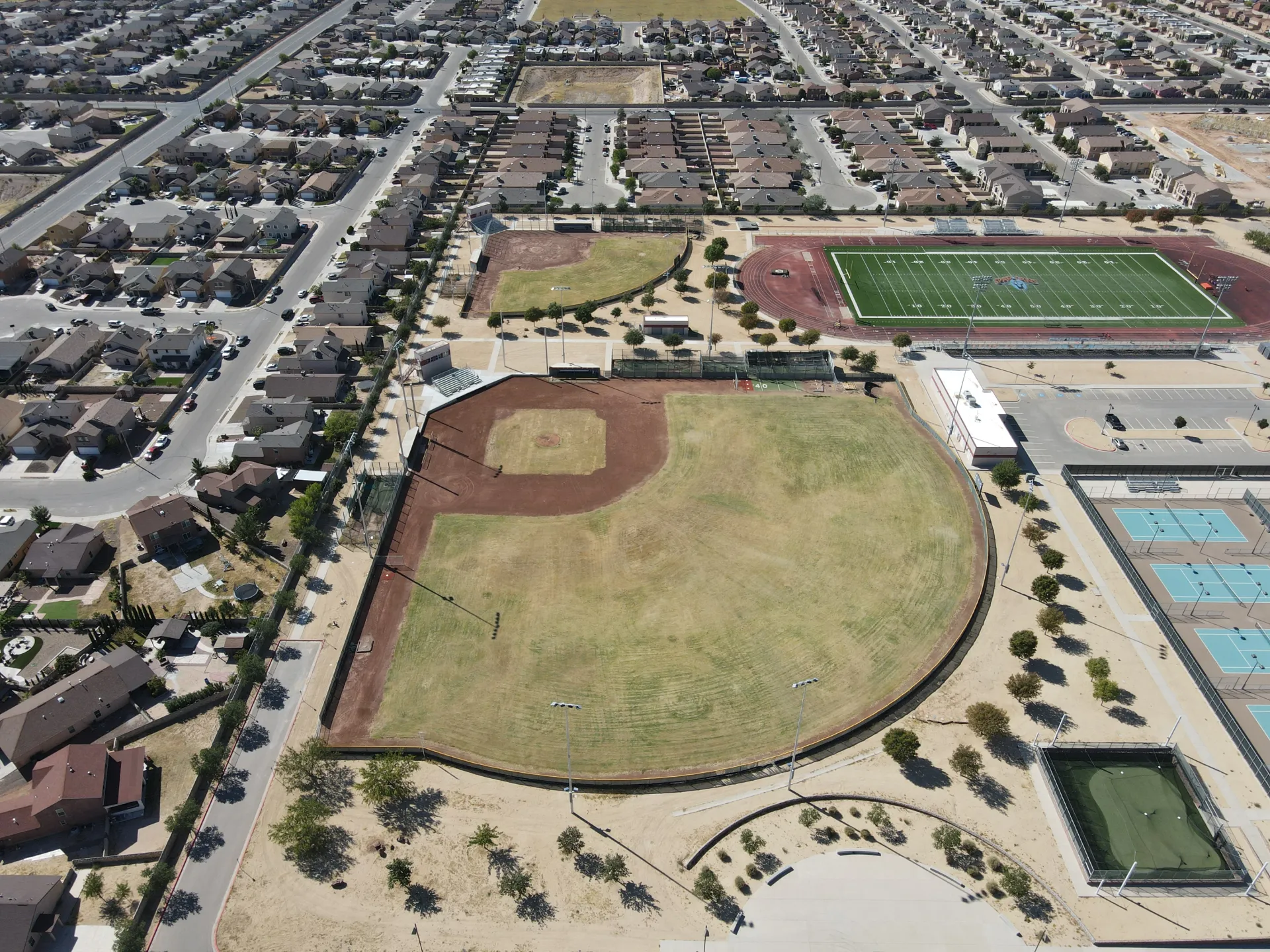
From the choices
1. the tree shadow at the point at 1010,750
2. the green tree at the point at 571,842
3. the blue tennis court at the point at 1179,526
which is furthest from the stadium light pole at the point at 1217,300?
the green tree at the point at 571,842

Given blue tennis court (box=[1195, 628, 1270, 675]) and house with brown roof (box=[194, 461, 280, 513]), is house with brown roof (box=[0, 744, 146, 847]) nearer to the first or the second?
house with brown roof (box=[194, 461, 280, 513])

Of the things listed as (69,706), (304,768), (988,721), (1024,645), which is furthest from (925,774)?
(69,706)

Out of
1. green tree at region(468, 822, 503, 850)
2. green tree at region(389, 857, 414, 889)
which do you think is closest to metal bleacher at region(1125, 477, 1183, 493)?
green tree at region(468, 822, 503, 850)

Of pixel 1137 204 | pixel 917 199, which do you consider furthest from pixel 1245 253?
pixel 917 199

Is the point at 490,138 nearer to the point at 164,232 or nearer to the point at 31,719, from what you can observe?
the point at 164,232

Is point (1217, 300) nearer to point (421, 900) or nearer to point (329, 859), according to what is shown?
point (421, 900)
